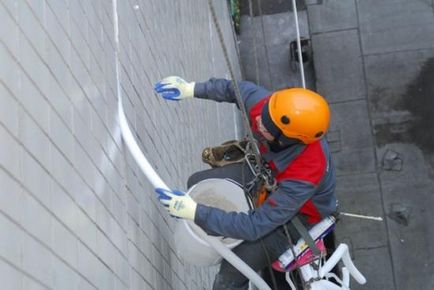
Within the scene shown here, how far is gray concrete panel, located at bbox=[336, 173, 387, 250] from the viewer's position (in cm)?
991

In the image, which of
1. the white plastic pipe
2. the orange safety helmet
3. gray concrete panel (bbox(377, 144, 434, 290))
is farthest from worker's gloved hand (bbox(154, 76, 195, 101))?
gray concrete panel (bbox(377, 144, 434, 290))

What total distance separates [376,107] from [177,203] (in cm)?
750

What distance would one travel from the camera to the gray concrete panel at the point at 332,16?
11.0 m

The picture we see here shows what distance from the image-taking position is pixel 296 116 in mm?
3490

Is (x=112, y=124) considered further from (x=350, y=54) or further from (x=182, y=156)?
(x=350, y=54)

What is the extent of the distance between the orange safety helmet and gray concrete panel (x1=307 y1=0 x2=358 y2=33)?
25.0 ft

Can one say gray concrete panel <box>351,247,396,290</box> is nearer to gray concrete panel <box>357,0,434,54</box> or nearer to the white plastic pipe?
gray concrete panel <box>357,0,434,54</box>

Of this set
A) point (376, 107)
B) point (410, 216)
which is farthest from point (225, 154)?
point (376, 107)

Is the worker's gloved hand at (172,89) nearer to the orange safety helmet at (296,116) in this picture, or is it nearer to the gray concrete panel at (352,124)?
the orange safety helmet at (296,116)

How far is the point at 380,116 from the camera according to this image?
34.4ft

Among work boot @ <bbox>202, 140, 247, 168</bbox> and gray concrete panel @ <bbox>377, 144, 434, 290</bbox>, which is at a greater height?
work boot @ <bbox>202, 140, 247, 168</bbox>

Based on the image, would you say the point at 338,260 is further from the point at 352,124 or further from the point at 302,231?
the point at 352,124

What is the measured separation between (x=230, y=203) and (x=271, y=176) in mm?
348

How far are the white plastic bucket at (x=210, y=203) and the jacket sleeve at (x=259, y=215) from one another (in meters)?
0.39
